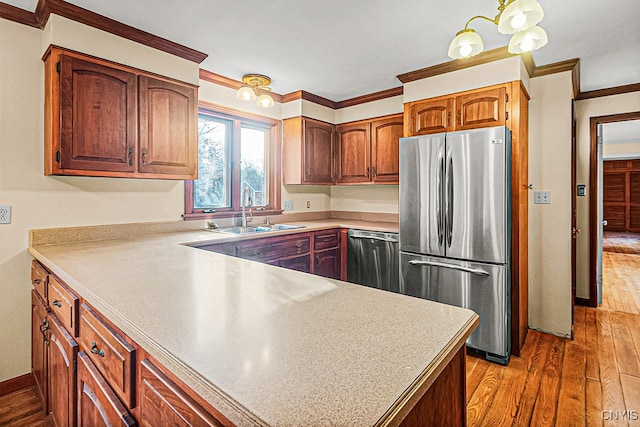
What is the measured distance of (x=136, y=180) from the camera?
2.57 metres

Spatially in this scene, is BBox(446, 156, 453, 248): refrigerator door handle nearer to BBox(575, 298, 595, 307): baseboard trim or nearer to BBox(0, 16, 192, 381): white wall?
BBox(575, 298, 595, 307): baseboard trim

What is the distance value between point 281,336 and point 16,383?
2.40m

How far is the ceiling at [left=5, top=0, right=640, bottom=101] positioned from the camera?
6.48ft

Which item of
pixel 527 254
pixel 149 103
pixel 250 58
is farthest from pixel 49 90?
pixel 527 254

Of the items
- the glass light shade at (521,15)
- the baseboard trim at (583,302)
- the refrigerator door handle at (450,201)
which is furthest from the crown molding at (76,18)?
the baseboard trim at (583,302)

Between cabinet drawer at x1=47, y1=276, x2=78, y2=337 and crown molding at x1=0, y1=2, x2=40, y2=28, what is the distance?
1.61 meters

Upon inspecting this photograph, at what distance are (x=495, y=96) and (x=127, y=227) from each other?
2931 millimetres

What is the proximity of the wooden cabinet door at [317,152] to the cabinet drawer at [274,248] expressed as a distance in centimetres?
84

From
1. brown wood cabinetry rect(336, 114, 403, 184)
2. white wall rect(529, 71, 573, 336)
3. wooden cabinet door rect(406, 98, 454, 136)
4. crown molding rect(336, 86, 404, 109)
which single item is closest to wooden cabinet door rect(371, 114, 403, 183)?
brown wood cabinetry rect(336, 114, 403, 184)

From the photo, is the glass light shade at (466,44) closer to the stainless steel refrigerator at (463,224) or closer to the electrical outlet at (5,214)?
the stainless steel refrigerator at (463,224)

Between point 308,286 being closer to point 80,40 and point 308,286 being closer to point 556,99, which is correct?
point 80,40

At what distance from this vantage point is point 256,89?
3.31 metres

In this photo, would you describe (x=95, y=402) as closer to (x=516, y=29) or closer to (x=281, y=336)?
(x=281, y=336)

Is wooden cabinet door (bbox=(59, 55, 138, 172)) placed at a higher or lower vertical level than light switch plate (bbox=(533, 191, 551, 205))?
higher
